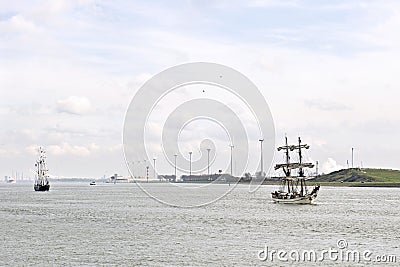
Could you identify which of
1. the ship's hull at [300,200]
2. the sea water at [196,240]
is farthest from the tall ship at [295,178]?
the sea water at [196,240]

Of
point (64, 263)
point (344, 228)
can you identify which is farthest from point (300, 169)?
point (64, 263)

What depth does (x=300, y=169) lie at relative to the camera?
17788cm

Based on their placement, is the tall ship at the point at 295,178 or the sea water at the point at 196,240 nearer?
the sea water at the point at 196,240

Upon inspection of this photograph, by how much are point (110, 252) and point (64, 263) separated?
26.3ft

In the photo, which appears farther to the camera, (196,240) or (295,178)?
(295,178)

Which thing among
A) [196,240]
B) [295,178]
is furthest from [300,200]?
[196,240]

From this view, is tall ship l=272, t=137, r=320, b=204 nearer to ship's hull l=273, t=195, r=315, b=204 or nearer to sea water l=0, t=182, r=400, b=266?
ship's hull l=273, t=195, r=315, b=204

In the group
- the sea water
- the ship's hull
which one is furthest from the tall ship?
the sea water

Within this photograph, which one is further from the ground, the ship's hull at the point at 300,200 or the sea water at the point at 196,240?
the ship's hull at the point at 300,200

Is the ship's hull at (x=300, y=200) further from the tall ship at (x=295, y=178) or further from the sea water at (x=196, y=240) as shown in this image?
the sea water at (x=196, y=240)

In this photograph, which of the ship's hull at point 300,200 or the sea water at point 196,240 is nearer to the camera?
the sea water at point 196,240

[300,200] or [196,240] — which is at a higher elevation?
[300,200]

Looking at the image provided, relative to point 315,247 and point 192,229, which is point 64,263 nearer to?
point 315,247

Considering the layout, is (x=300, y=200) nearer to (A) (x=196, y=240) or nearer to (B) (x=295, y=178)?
(B) (x=295, y=178)
